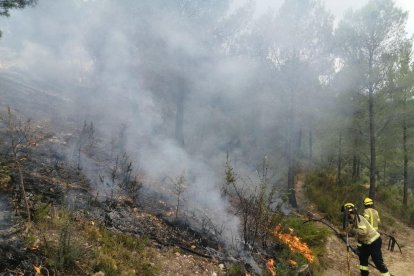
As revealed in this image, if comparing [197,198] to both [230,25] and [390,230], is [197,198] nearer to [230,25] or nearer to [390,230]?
[390,230]

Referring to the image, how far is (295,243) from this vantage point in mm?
7371

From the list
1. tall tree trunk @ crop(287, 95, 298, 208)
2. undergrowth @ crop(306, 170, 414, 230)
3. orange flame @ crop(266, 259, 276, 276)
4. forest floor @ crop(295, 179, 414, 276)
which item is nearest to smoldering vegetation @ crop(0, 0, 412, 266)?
tall tree trunk @ crop(287, 95, 298, 208)

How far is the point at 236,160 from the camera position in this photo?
15.1 m

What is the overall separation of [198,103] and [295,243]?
33.4 ft

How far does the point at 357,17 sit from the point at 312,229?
27.2 feet

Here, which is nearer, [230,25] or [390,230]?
[390,230]

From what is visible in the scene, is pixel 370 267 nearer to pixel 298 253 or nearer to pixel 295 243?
pixel 295 243

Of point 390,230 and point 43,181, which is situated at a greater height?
point 43,181

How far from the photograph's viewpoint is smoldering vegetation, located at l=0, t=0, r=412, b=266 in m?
9.25

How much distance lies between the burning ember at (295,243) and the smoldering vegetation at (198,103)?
777mm

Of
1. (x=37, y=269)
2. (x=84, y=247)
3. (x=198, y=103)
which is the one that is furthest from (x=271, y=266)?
(x=198, y=103)

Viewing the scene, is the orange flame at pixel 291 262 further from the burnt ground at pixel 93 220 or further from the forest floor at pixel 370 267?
the burnt ground at pixel 93 220

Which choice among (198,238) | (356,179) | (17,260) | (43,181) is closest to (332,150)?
(356,179)

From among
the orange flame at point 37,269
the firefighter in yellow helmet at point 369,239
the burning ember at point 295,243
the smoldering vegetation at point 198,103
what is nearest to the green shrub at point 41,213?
the orange flame at point 37,269
